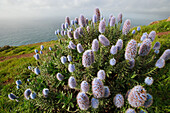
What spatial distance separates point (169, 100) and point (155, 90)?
0.33 m

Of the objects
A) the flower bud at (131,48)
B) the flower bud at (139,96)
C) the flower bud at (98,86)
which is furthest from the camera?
the flower bud at (131,48)

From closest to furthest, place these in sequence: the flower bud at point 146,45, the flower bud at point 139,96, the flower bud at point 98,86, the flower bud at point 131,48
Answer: the flower bud at point 139,96 → the flower bud at point 98,86 → the flower bud at point 131,48 → the flower bud at point 146,45

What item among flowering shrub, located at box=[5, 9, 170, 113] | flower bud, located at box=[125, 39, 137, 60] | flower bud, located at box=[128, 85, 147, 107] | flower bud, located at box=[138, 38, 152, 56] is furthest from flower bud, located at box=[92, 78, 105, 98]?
flower bud, located at box=[138, 38, 152, 56]

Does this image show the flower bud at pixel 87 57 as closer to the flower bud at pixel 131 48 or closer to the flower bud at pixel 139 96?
the flower bud at pixel 131 48

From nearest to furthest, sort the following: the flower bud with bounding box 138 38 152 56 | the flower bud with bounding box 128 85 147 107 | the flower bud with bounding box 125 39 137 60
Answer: the flower bud with bounding box 128 85 147 107
the flower bud with bounding box 125 39 137 60
the flower bud with bounding box 138 38 152 56

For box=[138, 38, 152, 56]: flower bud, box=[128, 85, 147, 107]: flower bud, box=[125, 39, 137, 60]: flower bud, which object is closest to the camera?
box=[128, 85, 147, 107]: flower bud

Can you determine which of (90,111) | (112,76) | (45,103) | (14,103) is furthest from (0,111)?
(112,76)

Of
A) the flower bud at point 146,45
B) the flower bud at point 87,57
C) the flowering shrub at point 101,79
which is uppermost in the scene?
the flower bud at point 146,45

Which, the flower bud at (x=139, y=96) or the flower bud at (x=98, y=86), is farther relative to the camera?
the flower bud at (x=98, y=86)

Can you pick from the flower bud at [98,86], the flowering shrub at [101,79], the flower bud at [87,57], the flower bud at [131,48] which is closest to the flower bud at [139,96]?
the flowering shrub at [101,79]

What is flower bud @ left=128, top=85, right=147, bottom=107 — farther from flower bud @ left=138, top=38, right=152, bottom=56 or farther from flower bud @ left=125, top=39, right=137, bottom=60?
flower bud @ left=138, top=38, right=152, bottom=56

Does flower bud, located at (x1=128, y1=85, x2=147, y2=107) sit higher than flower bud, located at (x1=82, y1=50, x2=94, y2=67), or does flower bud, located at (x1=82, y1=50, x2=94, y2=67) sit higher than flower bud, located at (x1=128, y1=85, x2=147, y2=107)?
flower bud, located at (x1=82, y1=50, x2=94, y2=67)

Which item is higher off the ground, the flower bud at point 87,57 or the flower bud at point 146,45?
the flower bud at point 146,45

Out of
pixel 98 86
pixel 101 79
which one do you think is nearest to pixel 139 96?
pixel 98 86
